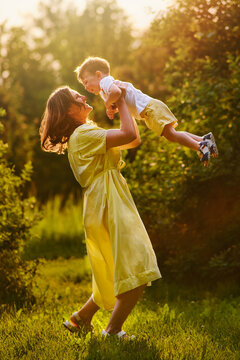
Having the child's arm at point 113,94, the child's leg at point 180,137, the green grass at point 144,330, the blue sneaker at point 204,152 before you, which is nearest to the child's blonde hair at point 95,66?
the child's arm at point 113,94

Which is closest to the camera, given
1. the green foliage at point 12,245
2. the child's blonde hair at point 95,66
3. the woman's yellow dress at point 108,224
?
the woman's yellow dress at point 108,224

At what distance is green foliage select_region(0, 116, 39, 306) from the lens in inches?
200

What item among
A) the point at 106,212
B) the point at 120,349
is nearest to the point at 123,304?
the point at 120,349

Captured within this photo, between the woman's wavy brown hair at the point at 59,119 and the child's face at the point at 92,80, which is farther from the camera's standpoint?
the child's face at the point at 92,80

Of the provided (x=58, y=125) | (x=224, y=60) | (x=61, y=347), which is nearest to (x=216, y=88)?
(x=224, y=60)

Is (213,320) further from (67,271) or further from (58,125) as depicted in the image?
(67,271)

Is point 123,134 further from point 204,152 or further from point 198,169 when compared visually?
point 198,169

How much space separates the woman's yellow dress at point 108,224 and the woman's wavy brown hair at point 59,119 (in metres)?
0.14

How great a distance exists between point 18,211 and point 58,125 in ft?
6.24

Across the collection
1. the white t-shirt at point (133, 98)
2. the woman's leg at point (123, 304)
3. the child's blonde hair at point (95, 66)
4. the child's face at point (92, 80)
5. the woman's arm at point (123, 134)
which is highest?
the child's blonde hair at point (95, 66)

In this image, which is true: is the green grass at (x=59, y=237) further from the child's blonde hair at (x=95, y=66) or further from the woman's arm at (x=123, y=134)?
the woman's arm at (x=123, y=134)

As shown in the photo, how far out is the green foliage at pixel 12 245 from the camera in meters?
5.07

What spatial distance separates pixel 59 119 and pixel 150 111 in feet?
2.21

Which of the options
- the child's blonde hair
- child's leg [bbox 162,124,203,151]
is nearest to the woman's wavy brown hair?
the child's blonde hair
